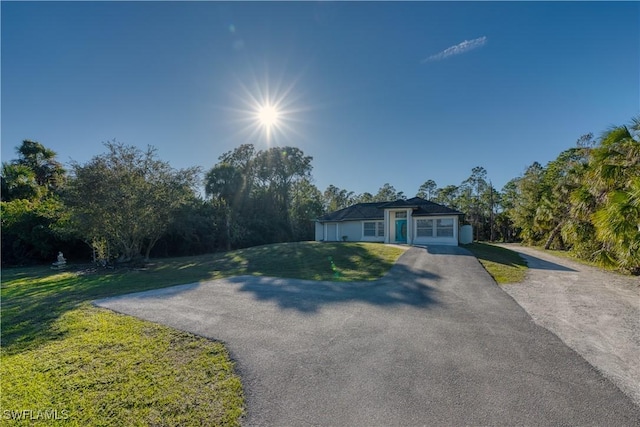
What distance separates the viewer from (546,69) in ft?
34.7

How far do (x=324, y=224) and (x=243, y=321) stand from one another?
20.2 metres

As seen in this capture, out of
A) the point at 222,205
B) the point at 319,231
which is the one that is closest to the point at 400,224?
the point at 319,231

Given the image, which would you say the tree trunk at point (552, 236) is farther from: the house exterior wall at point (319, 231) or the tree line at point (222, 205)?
the house exterior wall at point (319, 231)

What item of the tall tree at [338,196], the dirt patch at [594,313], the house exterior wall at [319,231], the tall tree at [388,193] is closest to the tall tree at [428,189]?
the tall tree at [388,193]

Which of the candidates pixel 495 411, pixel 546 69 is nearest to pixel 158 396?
pixel 495 411

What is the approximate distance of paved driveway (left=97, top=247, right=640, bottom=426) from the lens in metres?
2.58

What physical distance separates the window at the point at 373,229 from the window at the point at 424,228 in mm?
3226

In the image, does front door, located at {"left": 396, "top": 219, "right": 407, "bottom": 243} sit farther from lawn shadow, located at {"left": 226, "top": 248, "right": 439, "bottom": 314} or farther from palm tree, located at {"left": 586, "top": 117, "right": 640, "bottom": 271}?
palm tree, located at {"left": 586, "top": 117, "right": 640, "bottom": 271}

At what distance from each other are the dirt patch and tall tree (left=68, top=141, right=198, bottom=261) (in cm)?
1538

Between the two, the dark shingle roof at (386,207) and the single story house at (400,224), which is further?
the dark shingle roof at (386,207)

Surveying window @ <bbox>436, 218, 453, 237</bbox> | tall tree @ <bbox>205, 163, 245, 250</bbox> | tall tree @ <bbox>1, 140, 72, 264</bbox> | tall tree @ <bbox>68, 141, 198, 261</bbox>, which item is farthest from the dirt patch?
tall tree @ <bbox>205, 163, 245, 250</bbox>

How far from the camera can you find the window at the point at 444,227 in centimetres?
1802

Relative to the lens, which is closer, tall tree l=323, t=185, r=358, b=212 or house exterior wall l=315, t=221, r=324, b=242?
house exterior wall l=315, t=221, r=324, b=242

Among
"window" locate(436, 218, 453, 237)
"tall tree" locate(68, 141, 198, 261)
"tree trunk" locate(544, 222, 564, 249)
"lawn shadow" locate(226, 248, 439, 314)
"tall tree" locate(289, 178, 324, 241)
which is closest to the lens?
"lawn shadow" locate(226, 248, 439, 314)
